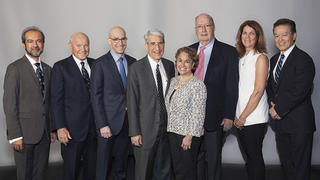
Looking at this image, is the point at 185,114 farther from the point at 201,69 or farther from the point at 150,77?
the point at 201,69

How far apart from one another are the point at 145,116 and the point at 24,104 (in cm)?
109

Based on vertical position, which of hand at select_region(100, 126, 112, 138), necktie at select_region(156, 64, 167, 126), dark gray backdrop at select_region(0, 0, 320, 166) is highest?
dark gray backdrop at select_region(0, 0, 320, 166)

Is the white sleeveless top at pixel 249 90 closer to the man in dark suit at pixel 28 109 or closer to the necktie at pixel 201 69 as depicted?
the necktie at pixel 201 69

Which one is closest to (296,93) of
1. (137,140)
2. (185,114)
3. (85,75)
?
(185,114)

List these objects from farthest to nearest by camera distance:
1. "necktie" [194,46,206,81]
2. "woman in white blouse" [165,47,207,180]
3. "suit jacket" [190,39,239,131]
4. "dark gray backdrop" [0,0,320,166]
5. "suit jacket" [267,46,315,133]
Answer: "dark gray backdrop" [0,0,320,166], "necktie" [194,46,206,81], "suit jacket" [190,39,239,131], "suit jacket" [267,46,315,133], "woman in white blouse" [165,47,207,180]

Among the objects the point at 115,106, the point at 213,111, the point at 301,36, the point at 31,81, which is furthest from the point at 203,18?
the point at 301,36

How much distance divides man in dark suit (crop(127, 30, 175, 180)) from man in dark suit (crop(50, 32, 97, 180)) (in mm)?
510

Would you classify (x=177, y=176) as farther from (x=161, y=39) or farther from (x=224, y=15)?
(x=224, y=15)

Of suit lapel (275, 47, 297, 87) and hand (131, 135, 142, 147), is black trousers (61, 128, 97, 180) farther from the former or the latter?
suit lapel (275, 47, 297, 87)

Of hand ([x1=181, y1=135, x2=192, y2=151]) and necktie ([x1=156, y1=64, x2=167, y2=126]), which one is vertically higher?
necktie ([x1=156, y1=64, x2=167, y2=126])

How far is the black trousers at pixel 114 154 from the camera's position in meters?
3.21

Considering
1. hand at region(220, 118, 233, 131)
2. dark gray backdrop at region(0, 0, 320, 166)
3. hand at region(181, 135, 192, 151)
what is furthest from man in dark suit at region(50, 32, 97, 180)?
dark gray backdrop at region(0, 0, 320, 166)

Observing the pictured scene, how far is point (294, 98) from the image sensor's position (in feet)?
9.91

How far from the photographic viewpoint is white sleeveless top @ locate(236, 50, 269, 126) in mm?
3076
